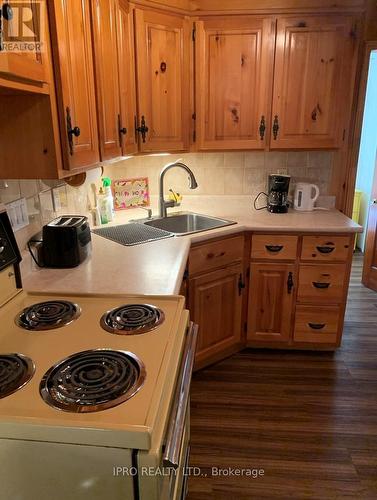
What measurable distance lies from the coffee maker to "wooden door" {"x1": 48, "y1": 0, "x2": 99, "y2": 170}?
4.92 feet

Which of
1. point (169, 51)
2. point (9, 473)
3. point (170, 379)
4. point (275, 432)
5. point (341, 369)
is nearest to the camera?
point (9, 473)

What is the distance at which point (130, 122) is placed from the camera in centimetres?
216

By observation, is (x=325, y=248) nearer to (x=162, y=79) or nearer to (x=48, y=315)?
(x=162, y=79)

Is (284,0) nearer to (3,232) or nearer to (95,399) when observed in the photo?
(3,232)

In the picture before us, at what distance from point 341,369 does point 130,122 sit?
2030 mm

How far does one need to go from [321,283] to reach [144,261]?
1.35 meters

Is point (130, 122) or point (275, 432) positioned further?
point (130, 122)

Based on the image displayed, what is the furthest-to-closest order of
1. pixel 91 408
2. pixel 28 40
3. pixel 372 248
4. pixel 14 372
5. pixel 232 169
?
1. pixel 372 248
2. pixel 232 169
3. pixel 28 40
4. pixel 14 372
5. pixel 91 408

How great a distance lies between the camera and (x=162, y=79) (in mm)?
2371

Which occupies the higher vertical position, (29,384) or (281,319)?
(29,384)

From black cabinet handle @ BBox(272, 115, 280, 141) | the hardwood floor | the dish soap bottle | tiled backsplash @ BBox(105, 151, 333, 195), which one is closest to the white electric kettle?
tiled backsplash @ BBox(105, 151, 333, 195)

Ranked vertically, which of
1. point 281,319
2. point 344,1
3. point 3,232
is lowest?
point 281,319

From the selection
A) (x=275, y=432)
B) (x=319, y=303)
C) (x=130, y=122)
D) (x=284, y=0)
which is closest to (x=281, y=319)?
(x=319, y=303)

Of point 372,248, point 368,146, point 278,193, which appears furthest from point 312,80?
point 368,146
